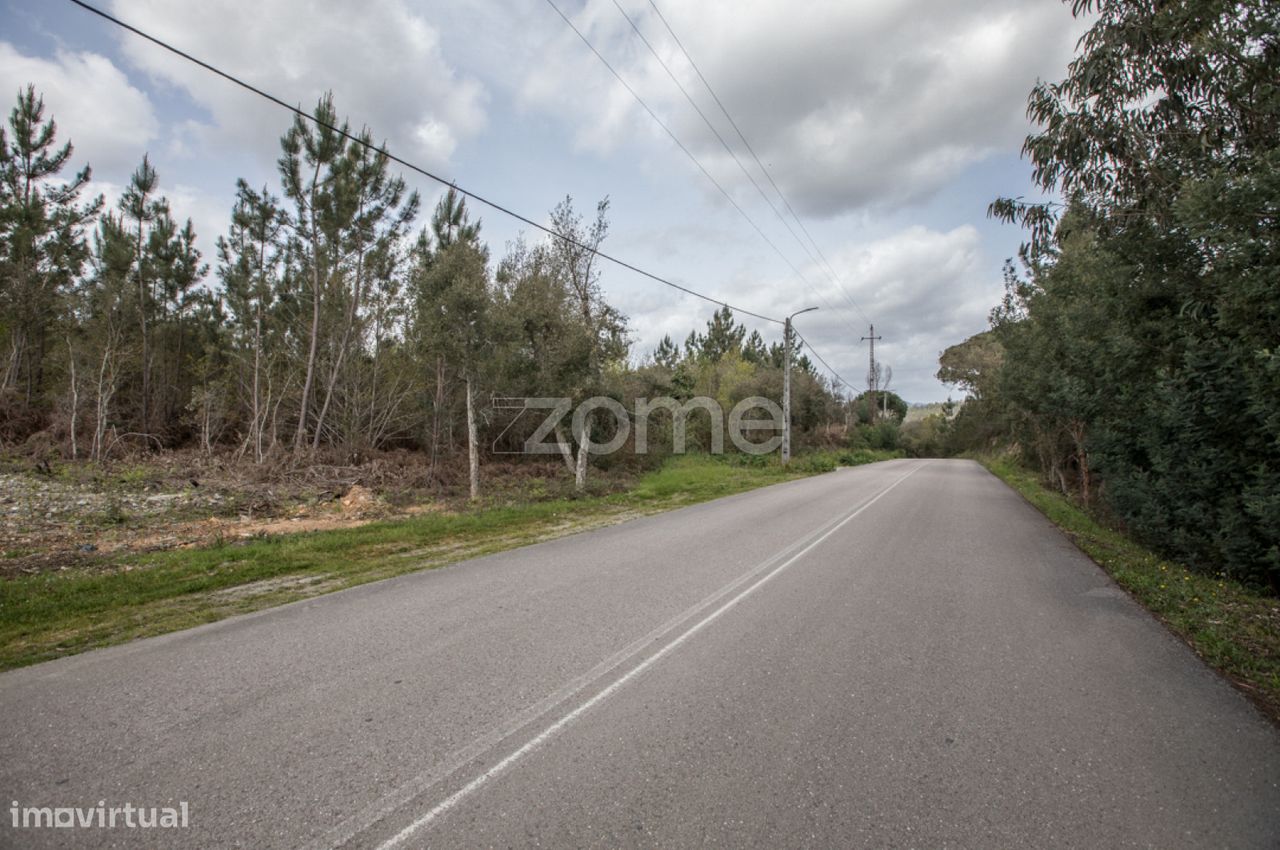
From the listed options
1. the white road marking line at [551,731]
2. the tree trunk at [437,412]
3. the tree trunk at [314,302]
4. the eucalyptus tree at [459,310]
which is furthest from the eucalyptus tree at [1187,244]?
the tree trunk at [314,302]

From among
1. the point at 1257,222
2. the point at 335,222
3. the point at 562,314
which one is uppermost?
the point at 335,222

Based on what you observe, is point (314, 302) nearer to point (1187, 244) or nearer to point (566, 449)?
point (566, 449)

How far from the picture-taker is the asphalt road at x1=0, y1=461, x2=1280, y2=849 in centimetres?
245

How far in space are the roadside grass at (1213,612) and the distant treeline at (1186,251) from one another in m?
0.53

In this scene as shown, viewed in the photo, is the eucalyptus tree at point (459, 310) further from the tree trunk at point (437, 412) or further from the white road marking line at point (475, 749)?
the white road marking line at point (475, 749)

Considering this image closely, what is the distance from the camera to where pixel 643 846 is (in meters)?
2.28

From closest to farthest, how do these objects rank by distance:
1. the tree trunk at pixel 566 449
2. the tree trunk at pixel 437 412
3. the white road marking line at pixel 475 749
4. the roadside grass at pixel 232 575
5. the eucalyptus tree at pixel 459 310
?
1. the white road marking line at pixel 475 749
2. the roadside grass at pixel 232 575
3. the eucalyptus tree at pixel 459 310
4. the tree trunk at pixel 437 412
5. the tree trunk at pixel 566 449

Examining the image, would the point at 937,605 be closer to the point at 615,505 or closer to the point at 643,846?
the point at 643,846

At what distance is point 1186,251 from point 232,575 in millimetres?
13083

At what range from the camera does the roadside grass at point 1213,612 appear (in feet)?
13.8

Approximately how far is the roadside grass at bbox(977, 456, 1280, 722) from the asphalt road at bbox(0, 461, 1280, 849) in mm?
252

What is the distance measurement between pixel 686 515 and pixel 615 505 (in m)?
2.96

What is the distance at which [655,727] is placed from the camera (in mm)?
3250

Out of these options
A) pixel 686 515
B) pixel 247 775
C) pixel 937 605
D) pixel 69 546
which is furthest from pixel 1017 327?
pixel 69 546
